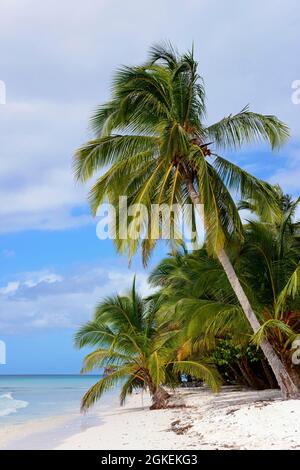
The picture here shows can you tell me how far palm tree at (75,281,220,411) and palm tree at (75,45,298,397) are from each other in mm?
3815

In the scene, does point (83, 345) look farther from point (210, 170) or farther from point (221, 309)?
point (210, 170)

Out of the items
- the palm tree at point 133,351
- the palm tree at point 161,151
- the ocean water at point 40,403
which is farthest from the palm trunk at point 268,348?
the ocean water at point 40,403

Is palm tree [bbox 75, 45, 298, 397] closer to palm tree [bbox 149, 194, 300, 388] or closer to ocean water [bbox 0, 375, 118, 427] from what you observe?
palm tree [bbox 149, 194, 300, 388]

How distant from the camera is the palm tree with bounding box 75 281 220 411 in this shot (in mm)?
16469

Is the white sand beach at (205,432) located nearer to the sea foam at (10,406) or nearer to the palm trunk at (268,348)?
the palm trunk at (268,348)

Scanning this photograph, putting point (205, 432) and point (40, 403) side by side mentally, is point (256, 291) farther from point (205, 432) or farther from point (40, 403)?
point (40, 403)

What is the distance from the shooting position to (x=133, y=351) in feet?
57.7

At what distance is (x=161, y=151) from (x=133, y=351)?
7251mm

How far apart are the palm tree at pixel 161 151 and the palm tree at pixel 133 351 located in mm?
3815

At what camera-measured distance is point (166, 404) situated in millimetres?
17609

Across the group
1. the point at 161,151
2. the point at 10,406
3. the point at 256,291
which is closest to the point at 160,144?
the point at 161,151

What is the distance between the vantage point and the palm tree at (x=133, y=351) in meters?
16.5

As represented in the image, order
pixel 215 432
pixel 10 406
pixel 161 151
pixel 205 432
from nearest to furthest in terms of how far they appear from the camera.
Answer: pixel 215 432 < pixel 205 432 < pixel 161 151 < pixel 10 406
